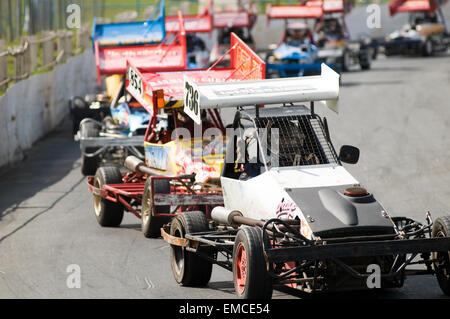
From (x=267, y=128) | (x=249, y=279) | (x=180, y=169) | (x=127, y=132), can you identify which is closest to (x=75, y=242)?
(x=180, y=169)

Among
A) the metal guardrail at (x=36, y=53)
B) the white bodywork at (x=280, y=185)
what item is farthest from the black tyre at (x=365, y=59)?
the white bodywork at (x=280, y=185)

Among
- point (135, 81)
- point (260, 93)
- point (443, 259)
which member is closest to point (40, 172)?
point (135, 81)

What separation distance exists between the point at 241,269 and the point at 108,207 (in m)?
4.78

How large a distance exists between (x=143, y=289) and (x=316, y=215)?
6.64ft

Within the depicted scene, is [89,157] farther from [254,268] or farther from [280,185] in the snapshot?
[254,268]

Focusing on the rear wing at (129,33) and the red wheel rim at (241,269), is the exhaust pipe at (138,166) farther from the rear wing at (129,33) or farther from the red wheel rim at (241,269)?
the rear wing at (129,33)

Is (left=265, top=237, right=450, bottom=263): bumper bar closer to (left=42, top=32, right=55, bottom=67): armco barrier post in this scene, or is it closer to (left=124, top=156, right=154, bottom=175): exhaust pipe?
(left=124, top=156, right=154, bottom=175): exhaust pipe

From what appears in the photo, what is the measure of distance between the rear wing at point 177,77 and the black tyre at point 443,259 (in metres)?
4.92

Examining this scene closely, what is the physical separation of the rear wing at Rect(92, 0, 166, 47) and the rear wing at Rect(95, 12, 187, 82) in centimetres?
162

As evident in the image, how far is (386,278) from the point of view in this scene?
814cm

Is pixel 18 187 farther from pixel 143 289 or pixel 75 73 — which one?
pixel 75 73

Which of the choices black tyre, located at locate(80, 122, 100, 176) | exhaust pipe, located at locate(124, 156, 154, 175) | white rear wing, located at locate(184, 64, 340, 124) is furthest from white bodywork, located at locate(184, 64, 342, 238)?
black tyre, located at locate(80, 122, 100, 176)

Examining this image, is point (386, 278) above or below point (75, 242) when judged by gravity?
above

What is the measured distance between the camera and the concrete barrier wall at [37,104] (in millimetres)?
18484
